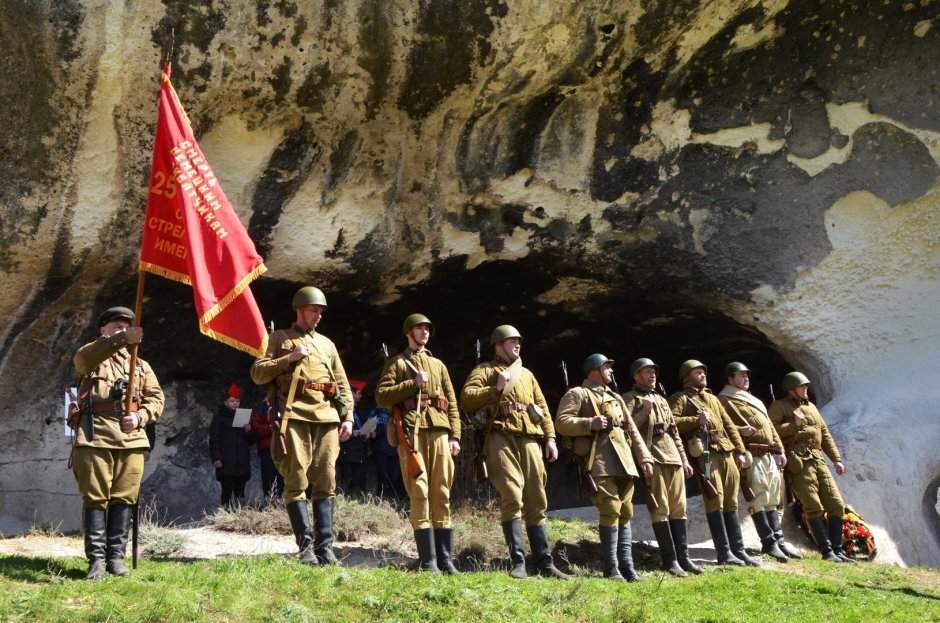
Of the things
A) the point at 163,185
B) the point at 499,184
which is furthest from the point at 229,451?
the point at 163,185

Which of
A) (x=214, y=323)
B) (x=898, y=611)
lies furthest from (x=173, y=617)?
(x=898, y=611)

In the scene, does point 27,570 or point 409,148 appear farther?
point 409,148

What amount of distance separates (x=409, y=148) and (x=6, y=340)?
15.2ft

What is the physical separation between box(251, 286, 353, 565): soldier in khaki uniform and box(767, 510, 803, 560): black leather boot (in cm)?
483

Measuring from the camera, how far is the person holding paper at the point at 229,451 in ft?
35.1

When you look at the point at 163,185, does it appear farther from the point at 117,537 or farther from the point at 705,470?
the point at 705,470

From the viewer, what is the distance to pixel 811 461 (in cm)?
1041

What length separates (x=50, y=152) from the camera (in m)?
9.19

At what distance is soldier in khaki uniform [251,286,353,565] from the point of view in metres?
7.07

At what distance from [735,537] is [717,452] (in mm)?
823

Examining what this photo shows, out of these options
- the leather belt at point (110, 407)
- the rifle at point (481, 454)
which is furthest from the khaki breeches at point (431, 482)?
the leather belt at point (110, 407)

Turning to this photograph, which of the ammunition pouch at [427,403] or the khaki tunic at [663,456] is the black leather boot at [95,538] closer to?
the ammunition pouch at [427,403]

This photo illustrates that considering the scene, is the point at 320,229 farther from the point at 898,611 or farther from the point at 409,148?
the point at 898,611

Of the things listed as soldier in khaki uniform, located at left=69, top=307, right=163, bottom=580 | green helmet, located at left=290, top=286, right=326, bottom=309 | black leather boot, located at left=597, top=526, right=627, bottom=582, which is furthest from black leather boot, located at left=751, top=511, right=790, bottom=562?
soldier in khaki uniform, located at left=69, top=307, right=163, bottom=580
